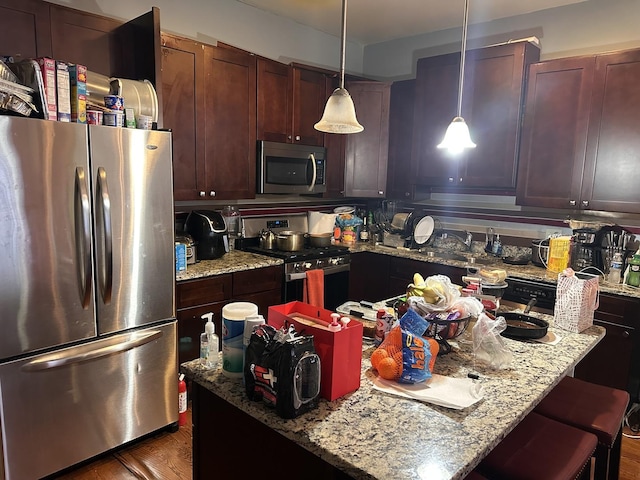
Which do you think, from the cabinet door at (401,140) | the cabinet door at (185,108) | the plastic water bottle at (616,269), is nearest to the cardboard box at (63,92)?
the cabinet door at (185,108)

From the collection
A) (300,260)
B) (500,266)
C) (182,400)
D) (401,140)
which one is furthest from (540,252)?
(182,400)

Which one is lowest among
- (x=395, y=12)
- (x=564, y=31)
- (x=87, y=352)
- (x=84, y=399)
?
(x=84, y=399)

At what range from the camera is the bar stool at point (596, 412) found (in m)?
1.60

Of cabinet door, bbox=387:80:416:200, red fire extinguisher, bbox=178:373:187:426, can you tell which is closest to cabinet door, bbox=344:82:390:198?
cabinet door, bbox=387:80:416:200

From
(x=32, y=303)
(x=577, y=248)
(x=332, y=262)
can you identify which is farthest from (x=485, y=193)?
A: (x=32, y=303)

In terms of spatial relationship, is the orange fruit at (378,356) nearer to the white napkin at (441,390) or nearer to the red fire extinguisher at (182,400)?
the white napkin at (441,390)

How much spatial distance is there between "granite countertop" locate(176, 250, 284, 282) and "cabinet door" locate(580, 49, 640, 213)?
219 centimetres

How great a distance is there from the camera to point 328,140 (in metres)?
3.90

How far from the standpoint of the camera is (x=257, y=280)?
10.0 feet

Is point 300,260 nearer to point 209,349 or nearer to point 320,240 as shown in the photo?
Result: point 320,240

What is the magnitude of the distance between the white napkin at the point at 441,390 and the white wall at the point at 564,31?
3.01m

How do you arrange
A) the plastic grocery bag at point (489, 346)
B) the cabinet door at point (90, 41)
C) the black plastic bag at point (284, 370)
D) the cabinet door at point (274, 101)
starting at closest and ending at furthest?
1. the black plastic bag at point (284, 370)
2. the plastic grocery bag at point (489, 346)
3. the cabinet door at point (90, 41)
4. the cabinet door at point (274, 101)

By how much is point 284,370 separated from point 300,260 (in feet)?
7.26

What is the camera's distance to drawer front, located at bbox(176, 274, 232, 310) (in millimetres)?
2652
